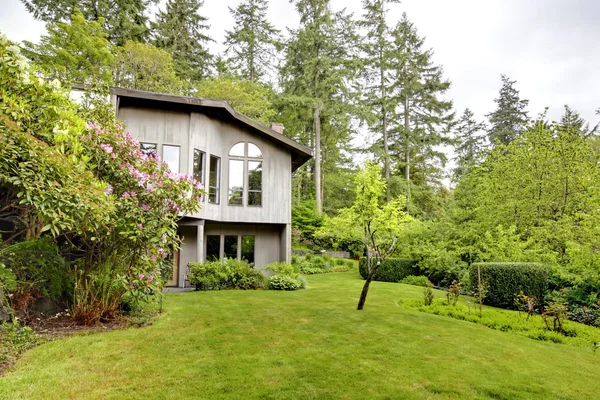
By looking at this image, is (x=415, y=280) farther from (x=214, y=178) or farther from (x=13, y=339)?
(x=13, y=339)

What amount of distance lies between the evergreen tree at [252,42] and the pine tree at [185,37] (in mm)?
2176

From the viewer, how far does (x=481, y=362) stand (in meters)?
4.94

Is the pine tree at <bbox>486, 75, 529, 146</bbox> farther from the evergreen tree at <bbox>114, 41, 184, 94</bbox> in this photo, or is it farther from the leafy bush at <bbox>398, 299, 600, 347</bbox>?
the evergreen tree at <bbox>114, 41, 184, 94</bbox>

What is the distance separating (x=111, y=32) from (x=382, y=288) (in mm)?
22636

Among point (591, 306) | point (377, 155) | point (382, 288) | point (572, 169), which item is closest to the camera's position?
point (591, 306)

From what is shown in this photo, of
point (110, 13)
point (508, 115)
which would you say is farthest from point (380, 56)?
point (110, 13)

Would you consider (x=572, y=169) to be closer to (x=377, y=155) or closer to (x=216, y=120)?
(x=216, y=120)

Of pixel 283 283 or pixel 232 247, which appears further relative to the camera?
pixel 232 247

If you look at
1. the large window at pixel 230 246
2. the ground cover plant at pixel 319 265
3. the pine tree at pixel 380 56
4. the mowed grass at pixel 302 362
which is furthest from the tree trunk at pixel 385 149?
the mowed grass at pixel 302 362

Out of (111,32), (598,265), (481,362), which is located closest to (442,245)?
(598,265)

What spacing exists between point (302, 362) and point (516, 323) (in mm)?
5712

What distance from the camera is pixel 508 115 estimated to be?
3272 centimetres

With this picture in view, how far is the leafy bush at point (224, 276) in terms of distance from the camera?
36.3ft

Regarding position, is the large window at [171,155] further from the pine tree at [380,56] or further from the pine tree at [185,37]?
the pine tree at [380,56]
